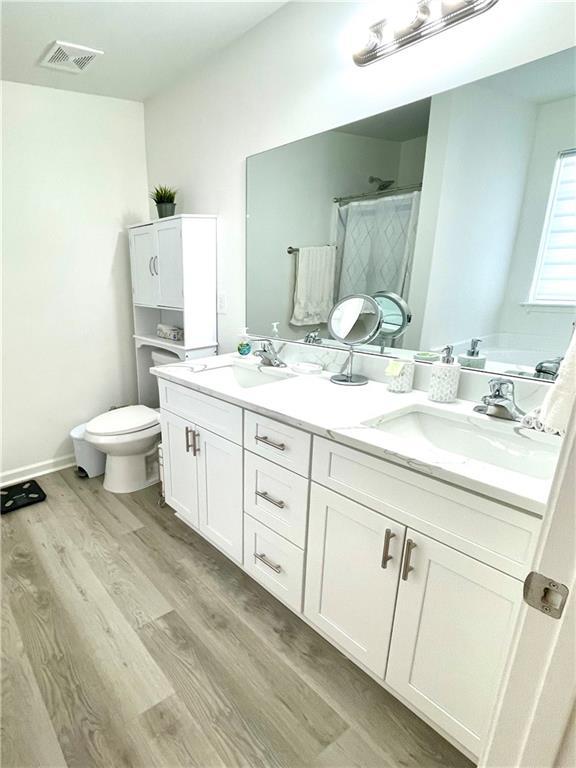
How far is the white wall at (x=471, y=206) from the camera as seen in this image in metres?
1.21

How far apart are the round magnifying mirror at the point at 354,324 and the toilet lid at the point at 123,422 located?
127cm

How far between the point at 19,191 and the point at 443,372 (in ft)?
8.52

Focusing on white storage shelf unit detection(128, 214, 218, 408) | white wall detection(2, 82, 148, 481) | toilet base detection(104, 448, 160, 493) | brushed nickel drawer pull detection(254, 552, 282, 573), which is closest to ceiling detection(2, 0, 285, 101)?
white wall detection(2, 82, 148, 481)

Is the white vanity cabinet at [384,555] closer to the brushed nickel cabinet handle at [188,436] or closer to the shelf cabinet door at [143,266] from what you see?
the brushed nickel cabinet handle at [188,436]

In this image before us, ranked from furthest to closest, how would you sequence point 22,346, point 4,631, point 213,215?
point 22,346, point 213,215, point 4,631

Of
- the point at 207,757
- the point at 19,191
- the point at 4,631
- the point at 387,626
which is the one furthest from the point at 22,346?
the point at 387,626

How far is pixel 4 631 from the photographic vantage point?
1.46 metres

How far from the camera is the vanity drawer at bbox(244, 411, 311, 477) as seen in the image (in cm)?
124

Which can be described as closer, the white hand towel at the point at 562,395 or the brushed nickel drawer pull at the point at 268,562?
the white hand towel at the point at 562,395

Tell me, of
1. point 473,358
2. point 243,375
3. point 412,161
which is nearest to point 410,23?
point 412,161

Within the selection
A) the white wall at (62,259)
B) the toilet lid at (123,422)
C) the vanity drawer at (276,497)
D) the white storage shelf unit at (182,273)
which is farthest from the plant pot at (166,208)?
the vanity drawer at (276,497)

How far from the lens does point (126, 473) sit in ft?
7.91

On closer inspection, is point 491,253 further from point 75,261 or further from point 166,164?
point 75,261

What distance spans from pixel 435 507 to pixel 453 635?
1.08 feet
